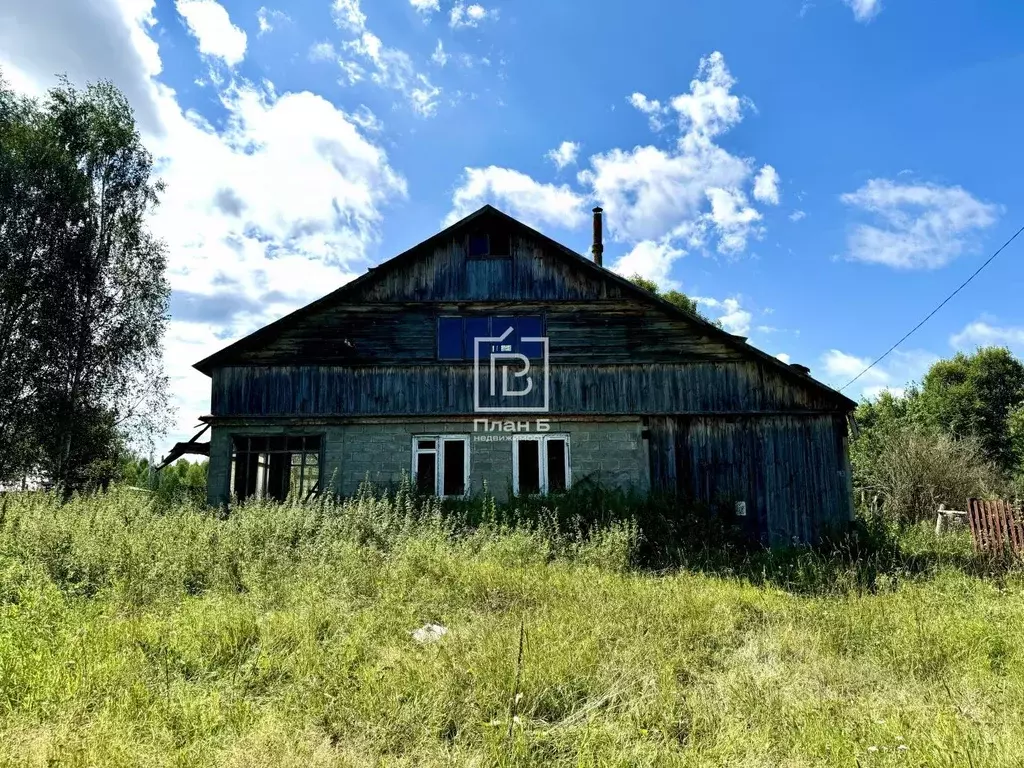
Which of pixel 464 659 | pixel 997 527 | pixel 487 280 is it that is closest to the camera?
pixel 464 659

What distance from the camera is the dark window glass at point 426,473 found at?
13.5 meters

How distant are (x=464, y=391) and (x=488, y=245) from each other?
3.76 m

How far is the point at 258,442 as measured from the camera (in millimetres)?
13891

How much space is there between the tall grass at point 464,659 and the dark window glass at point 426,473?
458 cm

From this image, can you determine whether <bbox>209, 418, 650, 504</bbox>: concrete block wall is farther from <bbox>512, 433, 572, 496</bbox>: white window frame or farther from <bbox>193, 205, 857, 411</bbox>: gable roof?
<bbox>193, 205, 857, 411</bbox>: gable roof

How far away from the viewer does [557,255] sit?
48.0 feet

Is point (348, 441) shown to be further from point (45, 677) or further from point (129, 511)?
point (45, 677)

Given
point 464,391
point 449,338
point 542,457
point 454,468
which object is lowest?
point 454,468

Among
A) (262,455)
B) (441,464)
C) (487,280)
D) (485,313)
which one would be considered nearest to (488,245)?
(487,280)

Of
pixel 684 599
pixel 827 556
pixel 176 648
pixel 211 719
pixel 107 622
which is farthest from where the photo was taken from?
pixel 827 556

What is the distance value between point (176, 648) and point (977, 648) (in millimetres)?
7409

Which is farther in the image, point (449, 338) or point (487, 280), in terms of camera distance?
point (487, 280)

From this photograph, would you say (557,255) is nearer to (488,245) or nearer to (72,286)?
(488,245)

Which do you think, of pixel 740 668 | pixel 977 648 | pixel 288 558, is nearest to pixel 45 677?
pixel 288 558
